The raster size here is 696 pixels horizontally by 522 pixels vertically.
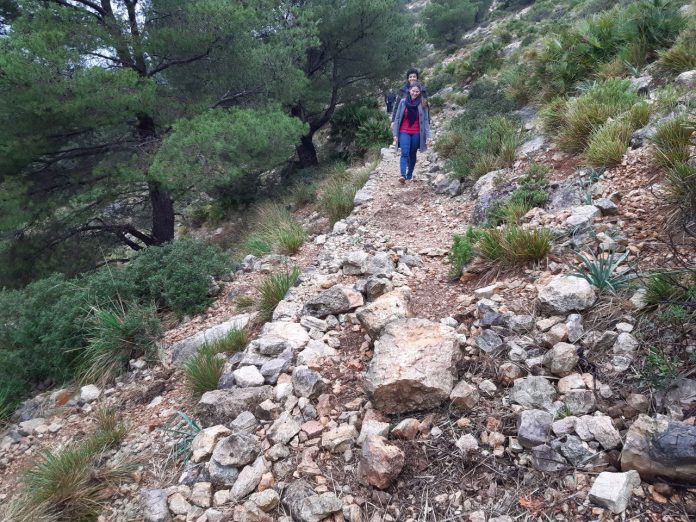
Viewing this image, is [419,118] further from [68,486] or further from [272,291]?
[68,486]

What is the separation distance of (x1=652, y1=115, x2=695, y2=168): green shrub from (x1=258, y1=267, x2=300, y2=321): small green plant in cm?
386

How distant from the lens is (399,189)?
305 inches

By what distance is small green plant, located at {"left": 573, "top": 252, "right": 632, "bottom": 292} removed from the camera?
3.08 meters

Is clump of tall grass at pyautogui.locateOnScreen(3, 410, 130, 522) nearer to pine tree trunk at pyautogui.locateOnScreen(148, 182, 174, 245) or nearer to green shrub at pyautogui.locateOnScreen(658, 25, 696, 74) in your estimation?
pine tree trunk at pyautogui.locateOnScreen(148, 182, 174, 245)

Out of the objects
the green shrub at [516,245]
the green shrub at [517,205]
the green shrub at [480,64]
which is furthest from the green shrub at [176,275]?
the green shrub at [480,64]

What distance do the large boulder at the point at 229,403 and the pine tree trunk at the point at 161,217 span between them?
7.47 metres

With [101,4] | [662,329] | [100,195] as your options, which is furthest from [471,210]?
[101,4]

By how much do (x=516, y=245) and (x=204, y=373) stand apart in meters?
2.93

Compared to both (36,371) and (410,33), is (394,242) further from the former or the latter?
(410,33)

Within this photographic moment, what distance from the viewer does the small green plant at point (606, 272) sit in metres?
3.08

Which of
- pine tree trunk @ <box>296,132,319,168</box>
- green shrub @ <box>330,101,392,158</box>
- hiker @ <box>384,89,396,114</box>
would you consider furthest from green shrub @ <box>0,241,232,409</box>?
hiker @ <box>384,89,396,114</box>

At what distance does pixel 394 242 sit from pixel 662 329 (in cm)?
330

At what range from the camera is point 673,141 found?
425cm

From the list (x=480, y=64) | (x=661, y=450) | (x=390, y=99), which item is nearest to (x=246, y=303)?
(x=661, y=450)
